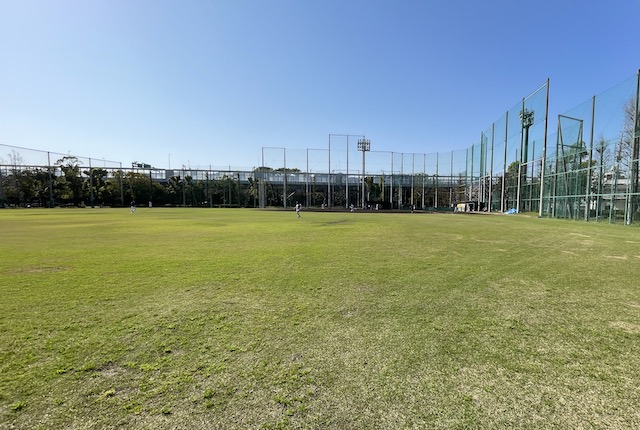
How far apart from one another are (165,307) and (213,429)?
2.47 metres

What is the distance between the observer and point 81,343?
3041 millimetres

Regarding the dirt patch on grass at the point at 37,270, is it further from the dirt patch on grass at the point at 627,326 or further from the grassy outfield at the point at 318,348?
the dirt patch on grass at the point at 627,326

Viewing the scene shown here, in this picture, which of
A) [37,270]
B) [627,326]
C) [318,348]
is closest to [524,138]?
[627,326]

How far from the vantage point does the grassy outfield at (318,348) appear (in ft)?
6.97

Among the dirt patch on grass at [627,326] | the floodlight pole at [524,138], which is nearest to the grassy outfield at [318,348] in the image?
the dirt patch on grass at [627,326]

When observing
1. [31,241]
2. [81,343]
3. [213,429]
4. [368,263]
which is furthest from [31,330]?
[31,241]

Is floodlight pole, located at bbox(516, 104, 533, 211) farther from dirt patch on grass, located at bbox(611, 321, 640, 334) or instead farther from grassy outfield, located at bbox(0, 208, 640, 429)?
dirt patch on grass, located at bbox(611, 321, 640, 334)

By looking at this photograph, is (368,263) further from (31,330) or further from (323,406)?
(31,330)

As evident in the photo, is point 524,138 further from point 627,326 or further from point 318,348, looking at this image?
point 318,348

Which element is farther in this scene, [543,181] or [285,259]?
[543,181]

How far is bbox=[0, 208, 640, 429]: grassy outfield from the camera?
83.6 inches

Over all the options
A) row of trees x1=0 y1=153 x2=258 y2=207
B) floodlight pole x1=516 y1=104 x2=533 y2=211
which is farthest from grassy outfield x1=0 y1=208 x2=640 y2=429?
row of trees x1=0 y1=153 x2=258 y2=207

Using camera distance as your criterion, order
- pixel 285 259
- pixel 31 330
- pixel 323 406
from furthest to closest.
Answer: pixel 285 259 < pixel 31 330 < pixel 323 406

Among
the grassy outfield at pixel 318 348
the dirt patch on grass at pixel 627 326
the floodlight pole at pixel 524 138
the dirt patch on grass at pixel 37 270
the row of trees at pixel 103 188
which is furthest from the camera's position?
the row of trees at pixel 103 188
